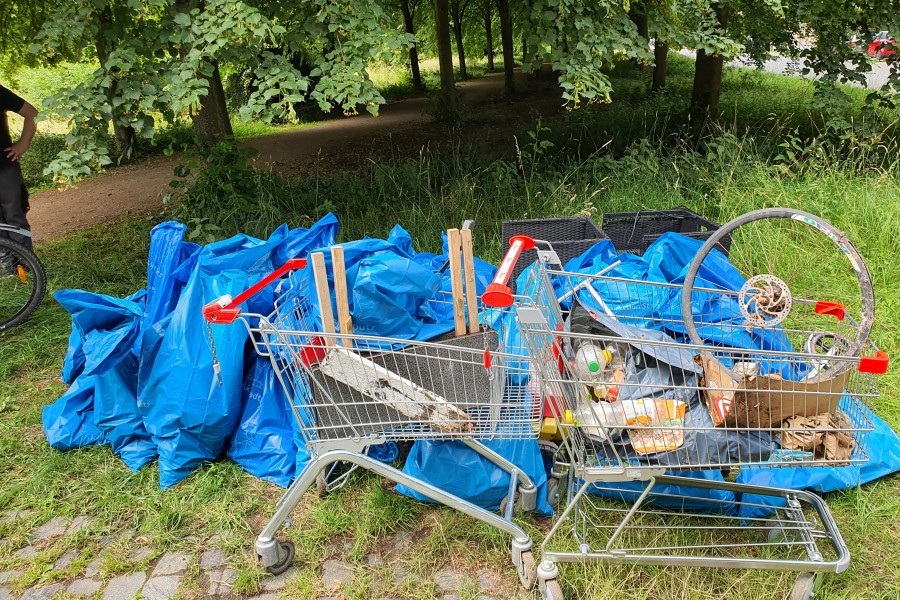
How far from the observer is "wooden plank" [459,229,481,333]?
2.53 m

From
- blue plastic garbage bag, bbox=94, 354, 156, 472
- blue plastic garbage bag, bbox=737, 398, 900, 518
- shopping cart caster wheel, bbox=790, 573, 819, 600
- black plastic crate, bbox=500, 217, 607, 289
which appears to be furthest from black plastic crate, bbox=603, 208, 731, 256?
blue plastic garbage bag, bbox=94, 354, 156, 472

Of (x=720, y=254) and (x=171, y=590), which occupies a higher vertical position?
(x=720, y=254)

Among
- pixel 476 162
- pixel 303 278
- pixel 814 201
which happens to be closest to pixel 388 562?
pixel 303 278

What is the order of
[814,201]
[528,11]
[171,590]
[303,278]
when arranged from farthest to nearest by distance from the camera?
[814,201], [528,11], [303,278], [171,590]

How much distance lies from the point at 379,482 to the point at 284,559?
58 centimetres

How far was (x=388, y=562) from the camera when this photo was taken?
260cm

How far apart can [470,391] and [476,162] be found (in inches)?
186

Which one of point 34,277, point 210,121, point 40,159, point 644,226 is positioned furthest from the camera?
point 40,159

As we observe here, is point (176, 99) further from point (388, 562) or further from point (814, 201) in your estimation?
point (814, 201)

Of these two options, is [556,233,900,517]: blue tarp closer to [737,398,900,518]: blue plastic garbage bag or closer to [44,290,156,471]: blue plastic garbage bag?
[737,398,900,518]: blue plastic garbage bag

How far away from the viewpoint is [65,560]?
268 centimetres

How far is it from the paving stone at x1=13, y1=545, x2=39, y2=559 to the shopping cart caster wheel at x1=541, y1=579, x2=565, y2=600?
7.35 feet

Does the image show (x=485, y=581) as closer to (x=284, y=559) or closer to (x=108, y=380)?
(x=284, y=559)

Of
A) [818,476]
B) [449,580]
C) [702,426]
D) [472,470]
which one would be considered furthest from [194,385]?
[818,476]
